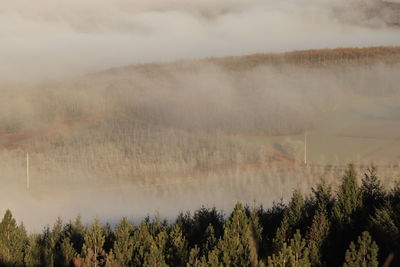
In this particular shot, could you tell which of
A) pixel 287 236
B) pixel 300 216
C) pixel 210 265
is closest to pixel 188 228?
pixel 300 216

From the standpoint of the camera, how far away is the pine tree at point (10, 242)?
40.4 m

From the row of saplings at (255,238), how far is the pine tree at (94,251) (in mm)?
61

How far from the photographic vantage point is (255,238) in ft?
126

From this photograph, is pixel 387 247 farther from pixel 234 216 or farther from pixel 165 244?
pixel 165 244

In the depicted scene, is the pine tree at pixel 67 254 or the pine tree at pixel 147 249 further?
the pine tree at pixel 67 254

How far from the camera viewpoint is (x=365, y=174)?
55.0 m

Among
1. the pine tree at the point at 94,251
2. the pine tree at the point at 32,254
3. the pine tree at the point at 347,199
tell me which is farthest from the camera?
the pine tree at the point at 347,199

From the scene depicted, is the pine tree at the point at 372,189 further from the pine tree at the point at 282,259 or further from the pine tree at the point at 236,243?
the pine tree at the point at 282,259

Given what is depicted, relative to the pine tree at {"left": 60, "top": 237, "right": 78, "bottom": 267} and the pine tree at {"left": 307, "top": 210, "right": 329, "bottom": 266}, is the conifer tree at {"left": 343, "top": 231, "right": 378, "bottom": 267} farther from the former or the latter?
the pine tree at {"left": 60, "top": 237, "right": 78, "bottom": 267}

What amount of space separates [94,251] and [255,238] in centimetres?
1053

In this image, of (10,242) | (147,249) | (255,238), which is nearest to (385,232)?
(255,238)

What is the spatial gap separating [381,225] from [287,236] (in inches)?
235

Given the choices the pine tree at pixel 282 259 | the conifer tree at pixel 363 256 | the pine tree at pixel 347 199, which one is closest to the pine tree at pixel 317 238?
the pine tree at pixel 347 199

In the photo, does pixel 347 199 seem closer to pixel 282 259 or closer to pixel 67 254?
pixel 67 254
